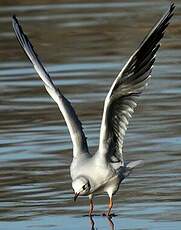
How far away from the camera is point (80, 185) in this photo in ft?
39.6

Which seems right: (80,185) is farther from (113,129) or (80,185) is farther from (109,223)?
(113,129)

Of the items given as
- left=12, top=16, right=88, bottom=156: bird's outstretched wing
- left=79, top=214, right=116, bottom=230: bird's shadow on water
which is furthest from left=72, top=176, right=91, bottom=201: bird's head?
left=12, top=16, right=88, bottom=156: bird's outstretched wing

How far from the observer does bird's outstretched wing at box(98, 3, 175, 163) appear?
12102 mm

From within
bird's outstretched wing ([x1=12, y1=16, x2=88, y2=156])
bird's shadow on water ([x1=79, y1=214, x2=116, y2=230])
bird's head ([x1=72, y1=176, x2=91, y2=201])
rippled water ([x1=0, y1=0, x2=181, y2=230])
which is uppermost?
bird's outstretched wing ([x1=12, y1=16, x2=88, y2=156])

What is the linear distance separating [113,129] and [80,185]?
0.86 metres

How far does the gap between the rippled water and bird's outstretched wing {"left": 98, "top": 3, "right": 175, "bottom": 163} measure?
0.59 m

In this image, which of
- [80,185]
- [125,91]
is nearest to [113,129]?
[125,91]

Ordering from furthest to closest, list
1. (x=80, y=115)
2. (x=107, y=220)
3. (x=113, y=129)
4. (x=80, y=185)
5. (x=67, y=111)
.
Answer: (x=80, y=115) → (x=67, y=111) → (x=113, y=129) → (x=107, y=220) → (x=80, y=185)

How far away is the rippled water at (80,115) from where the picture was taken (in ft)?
40.7

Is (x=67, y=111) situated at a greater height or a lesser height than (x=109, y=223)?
greater

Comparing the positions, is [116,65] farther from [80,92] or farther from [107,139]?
[107,139]

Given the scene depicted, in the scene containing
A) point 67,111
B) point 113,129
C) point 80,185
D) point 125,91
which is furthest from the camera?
point 67,111

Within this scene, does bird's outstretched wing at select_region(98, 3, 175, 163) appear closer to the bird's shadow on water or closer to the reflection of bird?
the reflection of bird

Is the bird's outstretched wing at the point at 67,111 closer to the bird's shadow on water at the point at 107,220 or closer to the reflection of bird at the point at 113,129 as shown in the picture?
the reflection of bird at the point at 113,129
